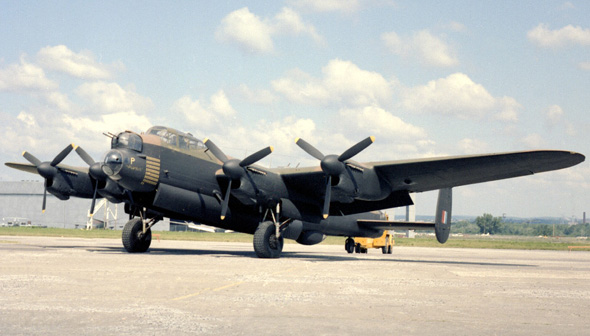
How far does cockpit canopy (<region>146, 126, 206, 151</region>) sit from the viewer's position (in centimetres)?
2336

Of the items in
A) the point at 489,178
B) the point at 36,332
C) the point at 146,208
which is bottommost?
the point at 36,332

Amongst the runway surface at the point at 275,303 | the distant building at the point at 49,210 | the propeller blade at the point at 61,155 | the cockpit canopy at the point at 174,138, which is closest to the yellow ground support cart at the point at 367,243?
the cockpit canopy at the point at 174,138

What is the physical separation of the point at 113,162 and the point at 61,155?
7218 millimetres

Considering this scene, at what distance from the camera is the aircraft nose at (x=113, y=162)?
21.4 metres

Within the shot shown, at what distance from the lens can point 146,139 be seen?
2266cm

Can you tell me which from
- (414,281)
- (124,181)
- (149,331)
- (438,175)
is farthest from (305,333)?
(438,175)

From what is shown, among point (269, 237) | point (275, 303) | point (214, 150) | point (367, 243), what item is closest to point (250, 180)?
point (214, 150)

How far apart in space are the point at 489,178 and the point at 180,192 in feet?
44.8

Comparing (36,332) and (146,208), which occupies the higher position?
(146,208)

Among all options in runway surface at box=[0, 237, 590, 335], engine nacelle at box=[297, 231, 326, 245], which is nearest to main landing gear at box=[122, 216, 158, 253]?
engine nacelle at box=[297, 231, 326, 245]

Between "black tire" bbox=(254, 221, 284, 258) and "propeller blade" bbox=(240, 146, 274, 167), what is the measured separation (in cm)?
303

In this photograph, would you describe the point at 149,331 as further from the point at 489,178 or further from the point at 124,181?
the point at 489,178

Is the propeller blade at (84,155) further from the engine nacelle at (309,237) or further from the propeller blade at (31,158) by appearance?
the engine nacelle at (309,237)

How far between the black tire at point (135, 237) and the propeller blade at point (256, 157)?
20.6ft
